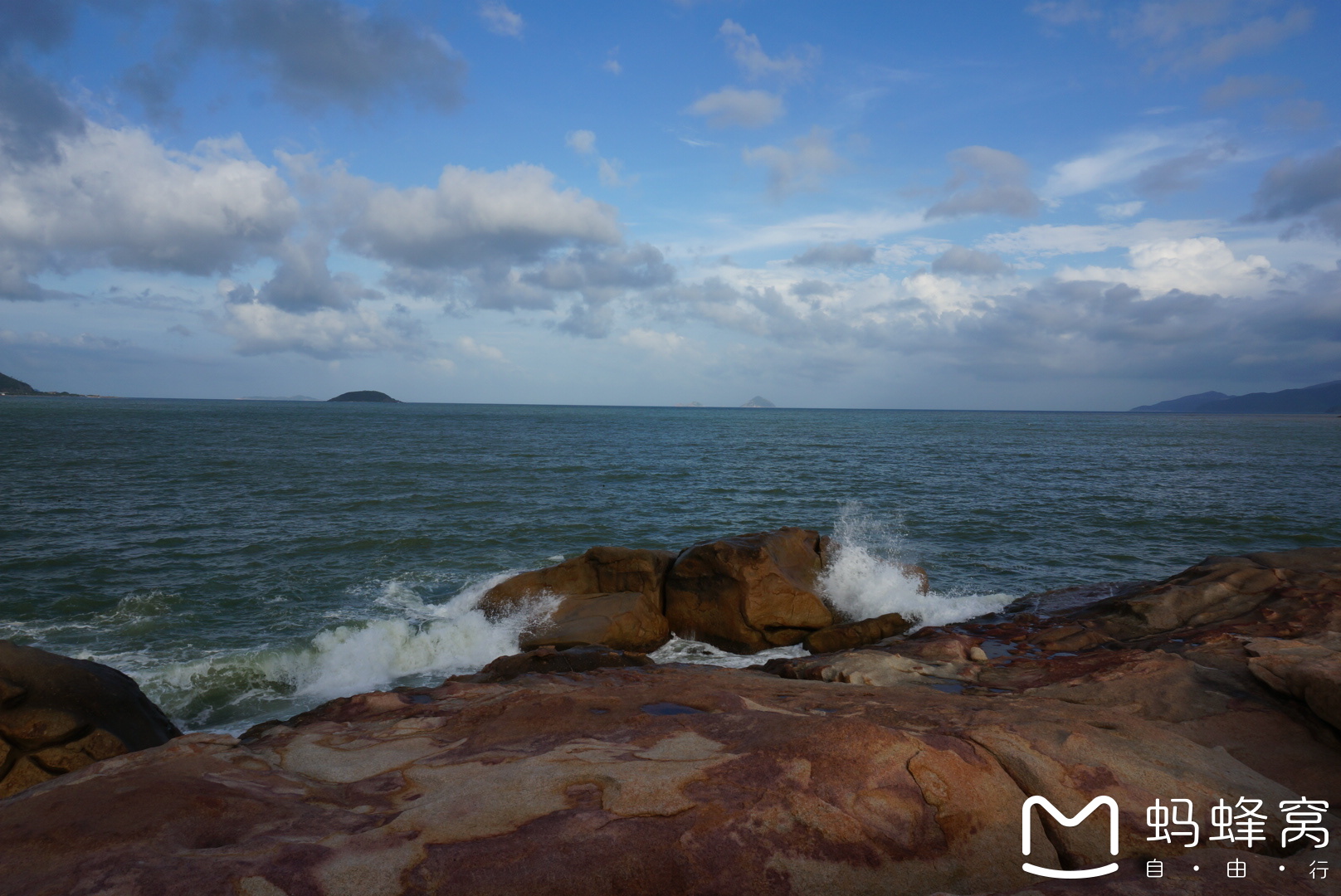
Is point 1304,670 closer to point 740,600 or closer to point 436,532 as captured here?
point 740,600

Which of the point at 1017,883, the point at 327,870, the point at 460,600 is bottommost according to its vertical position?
the point at 460,600

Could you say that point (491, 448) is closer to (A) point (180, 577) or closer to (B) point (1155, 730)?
(A) point (180, 577)

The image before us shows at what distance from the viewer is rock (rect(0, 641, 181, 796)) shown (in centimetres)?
755

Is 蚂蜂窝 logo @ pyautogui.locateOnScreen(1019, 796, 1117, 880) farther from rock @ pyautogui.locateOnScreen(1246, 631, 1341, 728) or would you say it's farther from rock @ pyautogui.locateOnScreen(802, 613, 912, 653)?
rock @ pyautogui.locateOnScreen(802, 613, 912, 653)

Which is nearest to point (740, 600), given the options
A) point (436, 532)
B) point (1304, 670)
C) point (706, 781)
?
point (1304, 670)

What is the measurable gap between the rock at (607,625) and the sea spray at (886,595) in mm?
4296

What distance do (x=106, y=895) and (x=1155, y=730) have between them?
8.24 metres

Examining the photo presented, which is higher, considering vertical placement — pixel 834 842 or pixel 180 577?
pixel 834 842

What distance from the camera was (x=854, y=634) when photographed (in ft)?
45.6

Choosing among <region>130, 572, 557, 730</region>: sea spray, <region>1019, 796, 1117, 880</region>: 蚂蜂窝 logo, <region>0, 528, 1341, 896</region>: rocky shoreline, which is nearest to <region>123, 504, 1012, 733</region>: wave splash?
<region>130, 572, 557, 730</region>: sea spray

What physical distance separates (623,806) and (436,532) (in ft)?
69.3

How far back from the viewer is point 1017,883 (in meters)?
4.42

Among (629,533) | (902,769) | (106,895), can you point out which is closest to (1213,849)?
(902,769)

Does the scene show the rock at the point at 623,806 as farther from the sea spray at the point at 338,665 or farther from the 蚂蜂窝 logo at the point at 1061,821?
the sea spray at the point at 338,665
